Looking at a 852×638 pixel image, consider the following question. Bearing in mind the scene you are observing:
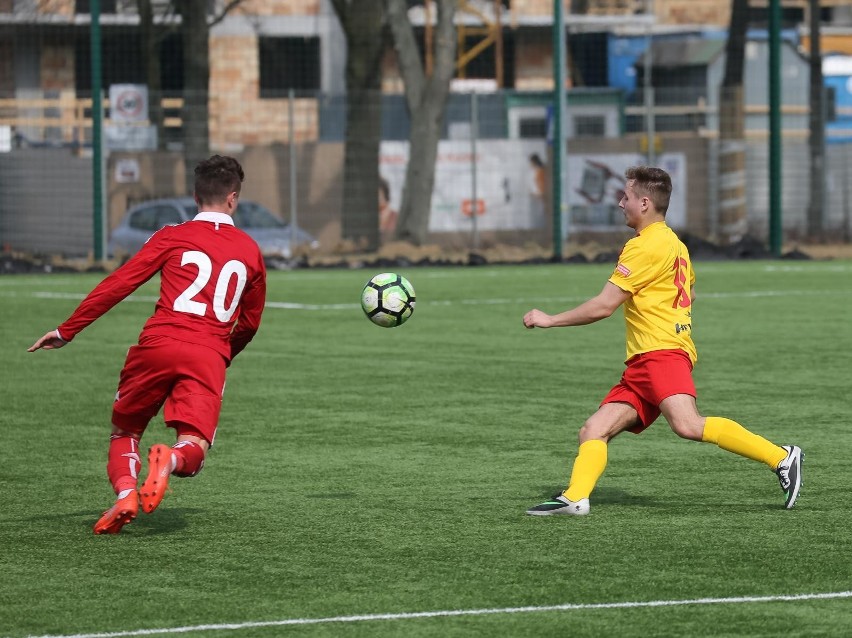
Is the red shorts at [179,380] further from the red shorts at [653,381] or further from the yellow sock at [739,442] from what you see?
the yellow sock at [739,442]

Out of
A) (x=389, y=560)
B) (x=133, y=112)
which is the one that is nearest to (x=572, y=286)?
(x=133, y=112)

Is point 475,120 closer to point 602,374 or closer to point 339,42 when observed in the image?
point 602,374

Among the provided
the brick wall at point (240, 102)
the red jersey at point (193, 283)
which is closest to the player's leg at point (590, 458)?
the red jersey at point (193, 283)

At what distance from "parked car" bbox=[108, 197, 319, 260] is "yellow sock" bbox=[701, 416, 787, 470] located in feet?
65.2

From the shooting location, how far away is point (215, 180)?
7.64 meters

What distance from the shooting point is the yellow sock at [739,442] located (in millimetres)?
7961

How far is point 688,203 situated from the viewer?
3023 centimetres

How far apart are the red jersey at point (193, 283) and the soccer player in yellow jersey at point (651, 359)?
1.41m

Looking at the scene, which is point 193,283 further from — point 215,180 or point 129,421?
point 129,421

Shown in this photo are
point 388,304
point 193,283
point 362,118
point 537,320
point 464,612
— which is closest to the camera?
point 464,612

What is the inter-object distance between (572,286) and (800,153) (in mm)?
9913

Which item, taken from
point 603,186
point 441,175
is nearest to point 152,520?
point 603,186

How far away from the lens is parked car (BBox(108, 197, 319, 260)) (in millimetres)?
27656

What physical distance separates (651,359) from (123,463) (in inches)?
92.4
